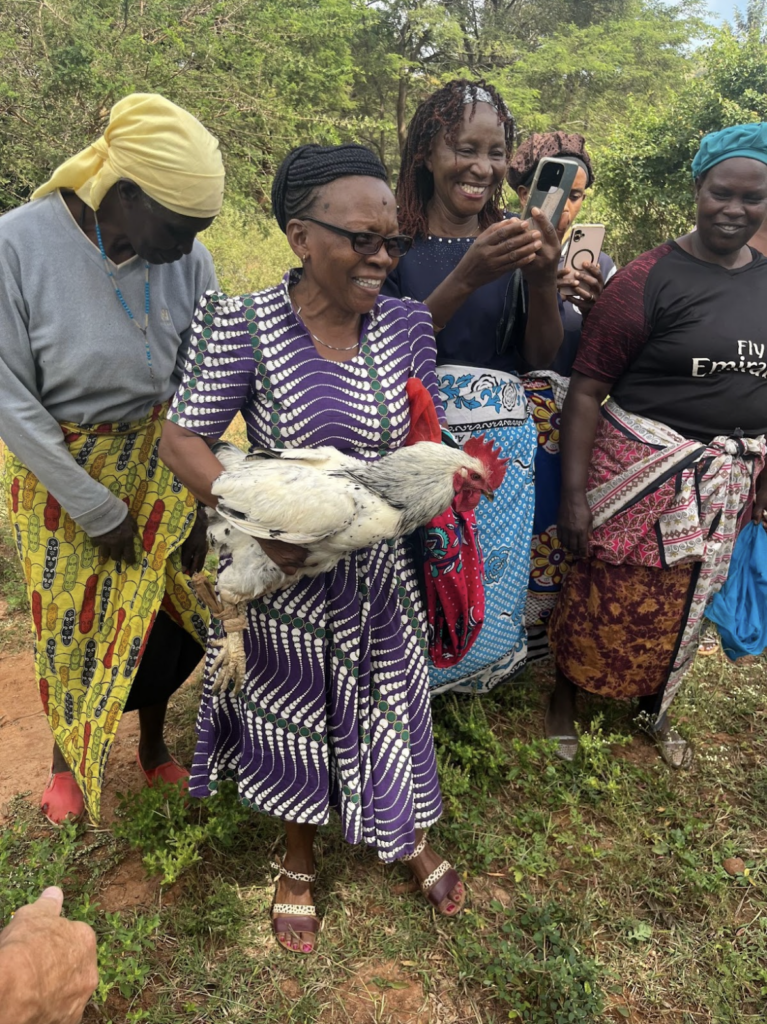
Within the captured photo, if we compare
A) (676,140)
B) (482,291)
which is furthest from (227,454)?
(676,140)

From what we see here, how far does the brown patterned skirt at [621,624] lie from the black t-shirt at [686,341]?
591mm

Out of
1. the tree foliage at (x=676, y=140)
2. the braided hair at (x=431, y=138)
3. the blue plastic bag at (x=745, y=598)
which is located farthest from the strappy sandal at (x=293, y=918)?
the tree foliage at (x=676, y=140)

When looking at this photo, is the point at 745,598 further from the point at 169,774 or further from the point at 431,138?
the point at 169,774

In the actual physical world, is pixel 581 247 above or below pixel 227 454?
above

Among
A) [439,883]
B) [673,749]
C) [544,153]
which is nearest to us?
[439,883]

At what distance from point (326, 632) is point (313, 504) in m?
0.49

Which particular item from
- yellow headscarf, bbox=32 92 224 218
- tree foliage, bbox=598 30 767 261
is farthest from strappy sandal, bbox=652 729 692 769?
tree foliage, bbox=598 30 767 261

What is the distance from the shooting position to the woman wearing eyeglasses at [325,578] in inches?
71.6

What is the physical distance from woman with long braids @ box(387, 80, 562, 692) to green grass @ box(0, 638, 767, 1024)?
670 millimetres

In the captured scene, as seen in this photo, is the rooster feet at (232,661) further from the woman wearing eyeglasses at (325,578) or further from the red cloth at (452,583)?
the red cloth at (452,583)

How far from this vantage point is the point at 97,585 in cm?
248

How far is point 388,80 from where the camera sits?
55.2ft

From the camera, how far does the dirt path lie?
115 inches

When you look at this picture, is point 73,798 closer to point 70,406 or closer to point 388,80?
point 70,406
